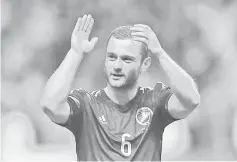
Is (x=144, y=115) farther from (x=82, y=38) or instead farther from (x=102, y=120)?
(x=82, y=38)

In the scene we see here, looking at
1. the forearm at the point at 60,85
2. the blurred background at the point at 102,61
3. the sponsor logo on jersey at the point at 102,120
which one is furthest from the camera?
the blurred background at the point at 102,61

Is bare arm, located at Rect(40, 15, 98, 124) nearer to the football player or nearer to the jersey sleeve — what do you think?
the football player

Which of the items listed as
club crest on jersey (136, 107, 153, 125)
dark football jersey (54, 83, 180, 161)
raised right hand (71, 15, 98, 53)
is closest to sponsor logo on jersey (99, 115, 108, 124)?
dark football jersey (54, 83, 180, 161)

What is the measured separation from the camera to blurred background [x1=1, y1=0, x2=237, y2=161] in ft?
4.41

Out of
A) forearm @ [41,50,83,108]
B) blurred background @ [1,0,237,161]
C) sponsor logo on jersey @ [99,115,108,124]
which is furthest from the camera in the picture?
blurred background @ [1,0,237,161]

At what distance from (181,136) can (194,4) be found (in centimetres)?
51

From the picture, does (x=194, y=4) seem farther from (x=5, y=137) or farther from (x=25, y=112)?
(x=5, y=137)

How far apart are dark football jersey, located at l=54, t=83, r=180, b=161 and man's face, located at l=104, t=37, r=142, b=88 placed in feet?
0.24

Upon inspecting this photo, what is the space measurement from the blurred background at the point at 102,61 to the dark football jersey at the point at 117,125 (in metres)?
0.19

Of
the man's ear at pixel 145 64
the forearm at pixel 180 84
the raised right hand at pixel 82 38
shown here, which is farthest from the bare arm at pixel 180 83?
the raised right hand at pixel 82 38

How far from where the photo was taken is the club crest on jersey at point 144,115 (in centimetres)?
114

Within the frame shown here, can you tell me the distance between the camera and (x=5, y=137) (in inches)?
53.0

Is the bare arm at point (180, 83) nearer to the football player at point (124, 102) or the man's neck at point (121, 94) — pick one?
the football player at point (124, 102)

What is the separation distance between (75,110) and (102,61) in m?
0.28
